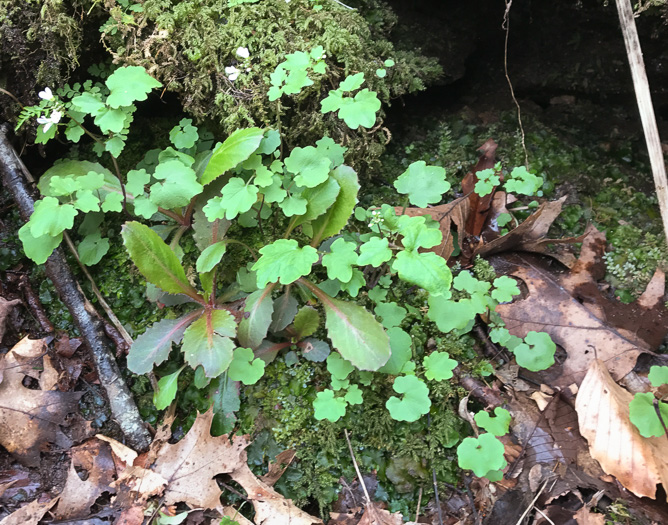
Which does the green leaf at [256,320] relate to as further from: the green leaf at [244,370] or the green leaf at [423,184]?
the green leaf at [423,184]

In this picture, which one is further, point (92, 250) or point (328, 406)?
point (92, 250)

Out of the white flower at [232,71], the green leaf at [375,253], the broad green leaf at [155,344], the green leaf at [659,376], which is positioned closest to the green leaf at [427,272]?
the green leaf at [375,253]

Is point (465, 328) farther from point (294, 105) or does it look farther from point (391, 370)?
point (294, 105)

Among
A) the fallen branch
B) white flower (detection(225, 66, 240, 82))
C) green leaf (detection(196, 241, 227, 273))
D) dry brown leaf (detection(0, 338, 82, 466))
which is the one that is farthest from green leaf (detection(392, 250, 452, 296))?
dry brown leaf (detection(0, 338, 82, 466))

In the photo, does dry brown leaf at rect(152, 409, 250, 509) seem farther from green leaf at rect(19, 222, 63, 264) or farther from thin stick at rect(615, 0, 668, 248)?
thin stick at rect(615, 0, 668, 248)

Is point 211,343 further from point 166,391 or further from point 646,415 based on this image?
point 646,415

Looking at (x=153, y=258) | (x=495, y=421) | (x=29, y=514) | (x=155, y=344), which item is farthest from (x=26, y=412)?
(x=495, y=421)
